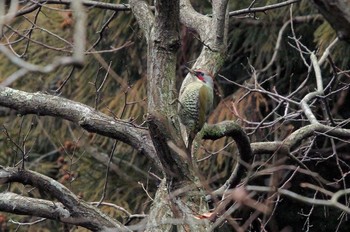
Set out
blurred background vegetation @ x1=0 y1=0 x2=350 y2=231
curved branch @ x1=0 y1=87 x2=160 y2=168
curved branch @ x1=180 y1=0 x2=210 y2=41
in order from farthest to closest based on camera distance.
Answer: blurred background vegetation @ x1=0 y1=0 x2=350 y2=231 < curved branch @ x1=180 y1=0 x2=210 y2=41 < curved branch @ x1=0 y1=87 x2=160 y2=168

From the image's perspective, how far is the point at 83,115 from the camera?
3510 mm

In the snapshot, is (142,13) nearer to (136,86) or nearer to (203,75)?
(203,75)

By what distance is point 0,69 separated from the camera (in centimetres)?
691

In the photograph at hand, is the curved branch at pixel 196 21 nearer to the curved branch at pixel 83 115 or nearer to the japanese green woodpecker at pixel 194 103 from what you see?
the japanese green woodpecker at pixel 194 103

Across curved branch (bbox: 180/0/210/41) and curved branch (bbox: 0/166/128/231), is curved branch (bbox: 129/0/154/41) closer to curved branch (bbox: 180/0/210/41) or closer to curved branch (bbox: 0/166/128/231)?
curved branch (bbox: 180/0/210/41)

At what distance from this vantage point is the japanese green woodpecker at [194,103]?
3166 millimetres

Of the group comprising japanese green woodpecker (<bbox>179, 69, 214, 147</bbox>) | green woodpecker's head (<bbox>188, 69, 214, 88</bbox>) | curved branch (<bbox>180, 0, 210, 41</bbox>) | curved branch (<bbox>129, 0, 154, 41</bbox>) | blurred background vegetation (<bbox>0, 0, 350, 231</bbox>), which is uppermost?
curved branch (<bbox>129, 0, 154, 41</bbox>)

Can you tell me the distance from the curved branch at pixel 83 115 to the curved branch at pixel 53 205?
0.29 metres

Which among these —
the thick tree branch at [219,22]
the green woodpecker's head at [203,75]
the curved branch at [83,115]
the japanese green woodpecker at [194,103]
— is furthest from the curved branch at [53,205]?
the thick tree branch at [219,22]

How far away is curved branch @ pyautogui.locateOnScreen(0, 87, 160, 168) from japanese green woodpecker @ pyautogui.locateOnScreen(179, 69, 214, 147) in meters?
0.24

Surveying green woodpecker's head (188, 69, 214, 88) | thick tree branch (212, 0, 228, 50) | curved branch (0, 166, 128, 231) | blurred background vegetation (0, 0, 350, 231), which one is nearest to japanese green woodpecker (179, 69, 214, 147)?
green woodpecker's head (188, 69, 214, 88)

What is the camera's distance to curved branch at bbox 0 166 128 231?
355 centimetres

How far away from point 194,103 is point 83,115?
540 millimetres

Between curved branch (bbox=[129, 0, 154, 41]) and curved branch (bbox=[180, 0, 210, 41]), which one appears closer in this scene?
curved branch (bbox=[129, 0, 154, 41])
